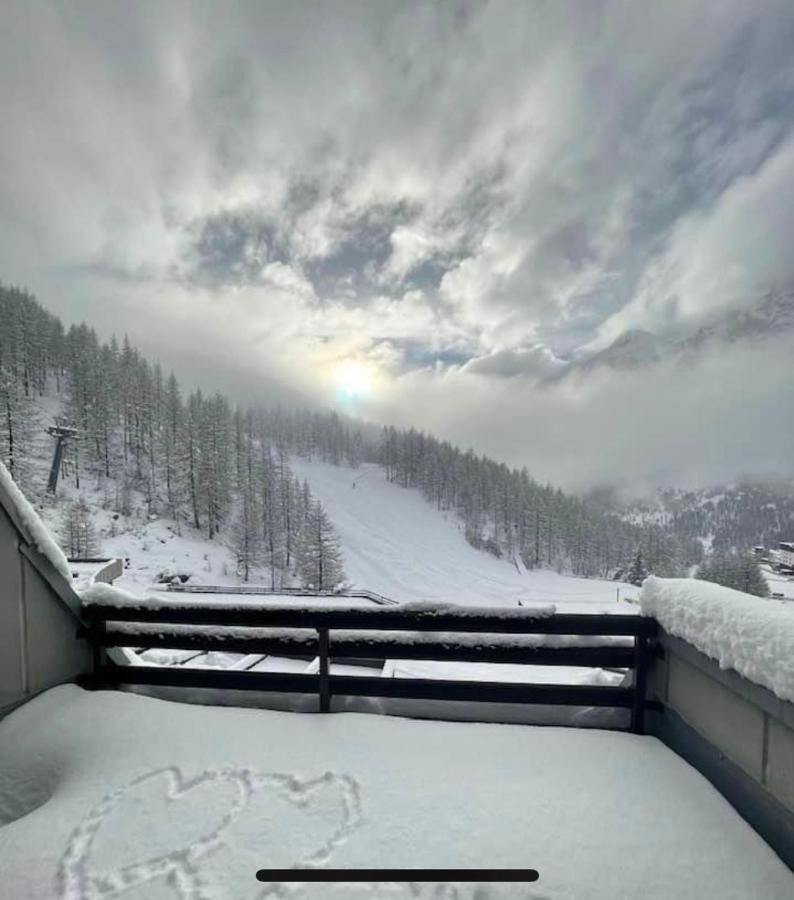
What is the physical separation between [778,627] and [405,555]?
53641 mm

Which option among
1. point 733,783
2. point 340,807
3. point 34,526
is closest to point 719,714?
point 733,783

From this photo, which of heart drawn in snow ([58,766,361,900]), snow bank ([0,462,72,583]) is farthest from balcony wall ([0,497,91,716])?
heart drawn in snow ([58,766,361,900])

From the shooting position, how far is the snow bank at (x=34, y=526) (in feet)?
10.5

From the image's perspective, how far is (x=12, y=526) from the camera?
3.24 metres

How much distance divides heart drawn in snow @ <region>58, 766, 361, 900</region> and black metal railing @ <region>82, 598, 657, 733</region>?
85 cm

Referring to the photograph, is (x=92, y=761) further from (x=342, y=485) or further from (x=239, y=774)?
(x=342, y=485)

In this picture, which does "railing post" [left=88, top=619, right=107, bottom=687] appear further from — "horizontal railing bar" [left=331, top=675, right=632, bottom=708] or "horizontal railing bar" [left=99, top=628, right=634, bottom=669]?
"horizontal railing bar" [left=331, top=675, right=632, bottom=708]

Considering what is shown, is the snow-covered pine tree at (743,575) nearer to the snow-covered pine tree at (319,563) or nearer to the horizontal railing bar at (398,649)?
the snow-covered pine tree at (319,563)

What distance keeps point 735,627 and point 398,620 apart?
6.98 feet

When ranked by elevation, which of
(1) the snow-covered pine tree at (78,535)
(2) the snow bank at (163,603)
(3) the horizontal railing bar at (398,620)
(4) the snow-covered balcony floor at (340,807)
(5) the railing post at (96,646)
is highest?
(2) the snow bank at (163,603)

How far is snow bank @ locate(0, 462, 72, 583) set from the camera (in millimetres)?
3196

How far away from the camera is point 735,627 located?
2.28 metres

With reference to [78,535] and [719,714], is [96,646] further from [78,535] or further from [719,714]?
[78,535]

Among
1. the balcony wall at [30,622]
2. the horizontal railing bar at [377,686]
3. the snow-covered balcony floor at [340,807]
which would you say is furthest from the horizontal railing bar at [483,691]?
the balcony wall at [30,622]
